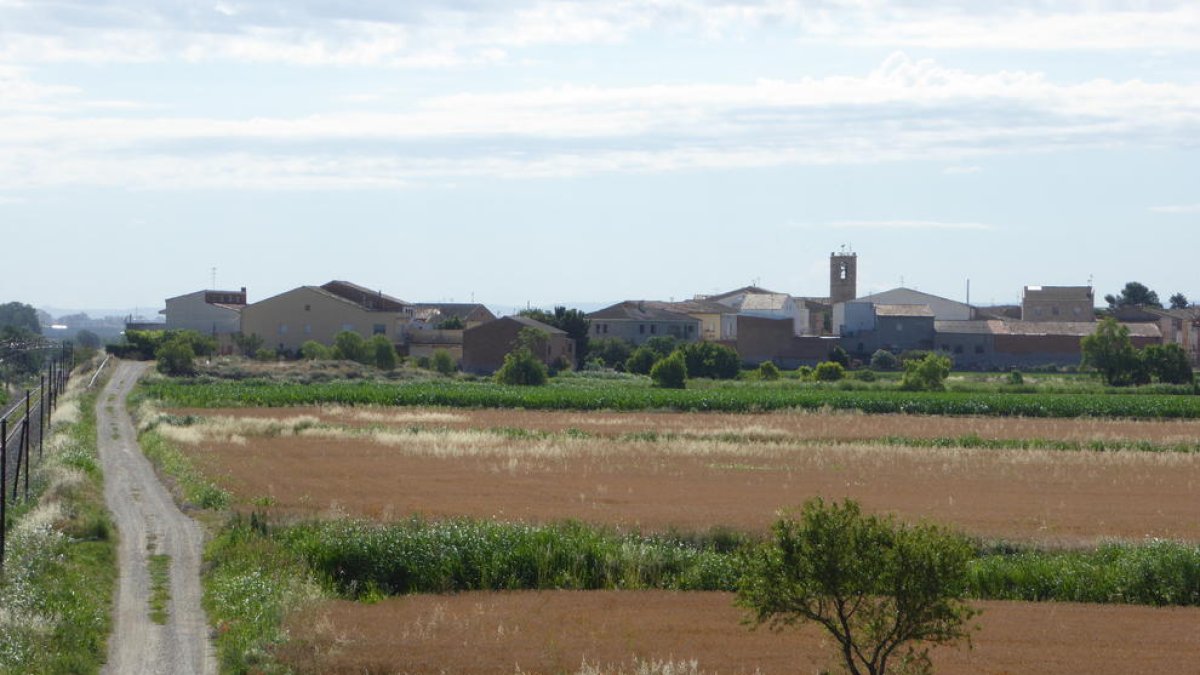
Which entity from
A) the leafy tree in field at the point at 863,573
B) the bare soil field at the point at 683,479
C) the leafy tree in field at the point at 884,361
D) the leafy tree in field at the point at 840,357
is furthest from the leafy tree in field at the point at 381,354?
the leafy tree in field at the point at 863,573

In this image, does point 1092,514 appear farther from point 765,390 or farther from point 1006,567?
point 765,390

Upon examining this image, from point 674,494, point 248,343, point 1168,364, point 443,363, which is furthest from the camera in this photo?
point 248,343

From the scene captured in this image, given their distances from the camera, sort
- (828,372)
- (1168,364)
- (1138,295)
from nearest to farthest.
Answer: (1168,364) → (828,372) → (1138,295)

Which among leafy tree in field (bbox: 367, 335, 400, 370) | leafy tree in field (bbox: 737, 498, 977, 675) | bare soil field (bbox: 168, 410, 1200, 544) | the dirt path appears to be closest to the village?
leafy tree in field (bbox: 367, 335, 400, 370)

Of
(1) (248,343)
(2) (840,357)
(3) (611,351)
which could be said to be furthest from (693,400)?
(1) (248,343)

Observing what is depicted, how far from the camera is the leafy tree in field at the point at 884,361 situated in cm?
11844

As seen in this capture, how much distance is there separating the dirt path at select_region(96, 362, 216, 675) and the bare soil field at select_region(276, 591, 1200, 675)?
1559mm

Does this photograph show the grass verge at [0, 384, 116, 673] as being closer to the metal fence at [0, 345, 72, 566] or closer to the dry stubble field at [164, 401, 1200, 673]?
the metal fence at [0, 345, 72, 566]

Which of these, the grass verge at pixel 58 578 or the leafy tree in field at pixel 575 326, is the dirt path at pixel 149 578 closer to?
the grass verge at pixel 58 578

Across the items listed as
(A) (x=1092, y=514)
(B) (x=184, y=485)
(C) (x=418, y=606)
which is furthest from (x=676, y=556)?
(B) (x=184, y=485)

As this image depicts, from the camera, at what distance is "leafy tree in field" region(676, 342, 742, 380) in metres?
104

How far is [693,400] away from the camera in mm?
75625

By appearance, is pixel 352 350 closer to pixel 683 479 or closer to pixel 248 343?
pixel 248 343

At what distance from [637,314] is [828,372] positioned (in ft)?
112
